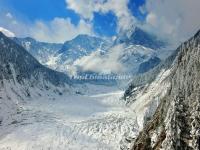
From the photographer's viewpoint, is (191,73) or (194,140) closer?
(194,140)

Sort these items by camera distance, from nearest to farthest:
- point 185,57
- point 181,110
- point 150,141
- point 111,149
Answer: point 181,110, point 150,141, point 185,57, point 111,149

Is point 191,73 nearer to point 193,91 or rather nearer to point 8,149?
point 193,91

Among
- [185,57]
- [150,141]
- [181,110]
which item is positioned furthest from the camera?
[185,57]

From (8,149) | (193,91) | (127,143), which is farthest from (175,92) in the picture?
(8,149)

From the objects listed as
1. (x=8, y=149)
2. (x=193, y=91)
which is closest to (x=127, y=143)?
(x=8, y=149)

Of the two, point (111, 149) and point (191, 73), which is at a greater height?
point (191, 73)

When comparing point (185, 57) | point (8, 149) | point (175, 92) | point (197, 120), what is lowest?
point (8, 149)
